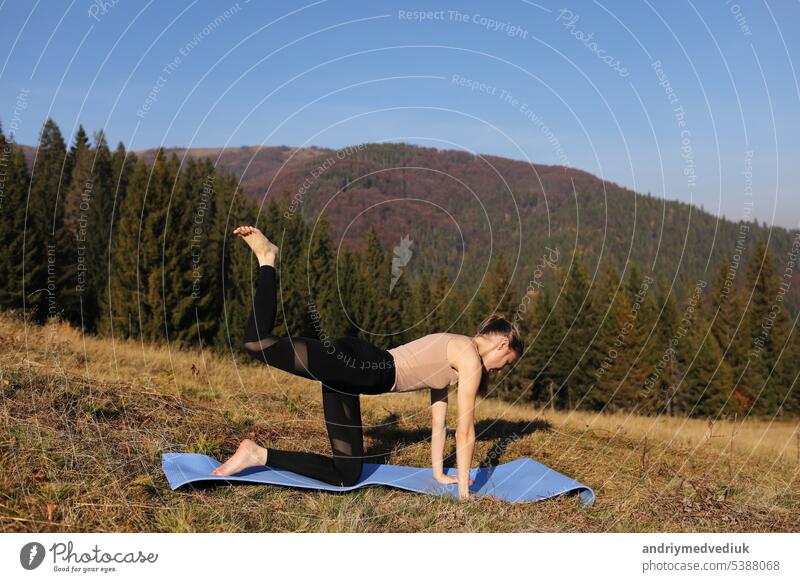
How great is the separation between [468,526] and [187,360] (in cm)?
1006

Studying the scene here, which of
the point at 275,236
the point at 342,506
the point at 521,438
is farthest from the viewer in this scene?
the point at 275,236

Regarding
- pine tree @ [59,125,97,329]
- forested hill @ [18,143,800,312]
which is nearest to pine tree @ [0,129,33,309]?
pine tree @ [59,125,97,329]

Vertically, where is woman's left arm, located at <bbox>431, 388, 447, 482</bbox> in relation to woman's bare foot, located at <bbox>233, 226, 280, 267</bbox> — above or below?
below

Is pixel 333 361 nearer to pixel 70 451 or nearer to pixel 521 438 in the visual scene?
pixel 70 451

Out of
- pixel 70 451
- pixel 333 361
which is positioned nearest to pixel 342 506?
pixel 333 361

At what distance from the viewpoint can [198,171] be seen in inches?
2576

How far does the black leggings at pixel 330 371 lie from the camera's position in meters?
6.47

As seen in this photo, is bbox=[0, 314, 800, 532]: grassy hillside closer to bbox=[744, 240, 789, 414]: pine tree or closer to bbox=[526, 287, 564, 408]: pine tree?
bbox=[526, 287, 564, 408]: pine tree

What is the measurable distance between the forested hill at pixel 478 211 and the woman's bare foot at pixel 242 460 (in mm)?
3086

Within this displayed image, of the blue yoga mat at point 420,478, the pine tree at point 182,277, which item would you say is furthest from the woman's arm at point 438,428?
the pine tree at point 182,277

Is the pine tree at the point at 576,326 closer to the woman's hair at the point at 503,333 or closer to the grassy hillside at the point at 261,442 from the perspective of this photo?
the grassy hillside at the point at 261,442

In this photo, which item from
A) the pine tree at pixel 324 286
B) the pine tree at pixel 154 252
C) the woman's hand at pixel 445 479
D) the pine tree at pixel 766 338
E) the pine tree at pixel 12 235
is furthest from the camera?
the pine tree at pixel 766 338

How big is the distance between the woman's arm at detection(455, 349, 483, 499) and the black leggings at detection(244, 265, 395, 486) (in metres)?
0.70

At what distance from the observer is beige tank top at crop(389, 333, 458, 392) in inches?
272
